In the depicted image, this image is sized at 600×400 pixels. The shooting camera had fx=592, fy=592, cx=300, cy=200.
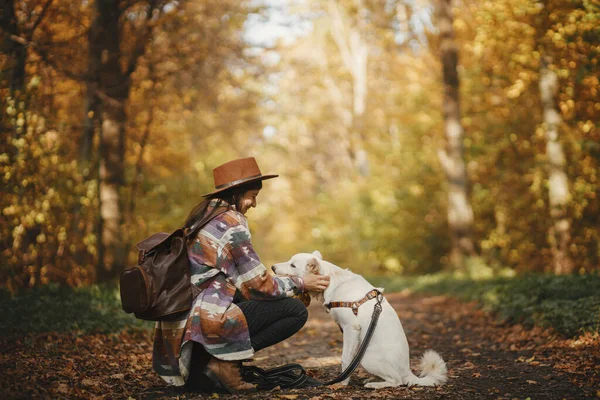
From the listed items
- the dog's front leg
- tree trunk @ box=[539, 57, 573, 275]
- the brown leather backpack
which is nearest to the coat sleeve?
the brown leather backpack

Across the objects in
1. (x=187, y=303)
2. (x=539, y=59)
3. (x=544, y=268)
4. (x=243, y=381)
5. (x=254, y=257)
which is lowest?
(x=544, y=268)

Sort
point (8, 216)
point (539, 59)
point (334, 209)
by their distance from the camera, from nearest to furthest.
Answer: point (8, 216) → point (539, 59) → point (334, 209)

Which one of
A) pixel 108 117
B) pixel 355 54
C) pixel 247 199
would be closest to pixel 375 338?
pixel 247 199

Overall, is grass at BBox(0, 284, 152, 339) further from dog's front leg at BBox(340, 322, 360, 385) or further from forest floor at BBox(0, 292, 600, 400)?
dog's front leg at BBox(340, 322, 360, 385)

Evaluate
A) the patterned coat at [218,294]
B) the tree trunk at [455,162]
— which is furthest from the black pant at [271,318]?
the tree trunk at [455,162]

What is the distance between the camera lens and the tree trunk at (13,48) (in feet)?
26.7

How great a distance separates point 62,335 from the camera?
22.3 ft

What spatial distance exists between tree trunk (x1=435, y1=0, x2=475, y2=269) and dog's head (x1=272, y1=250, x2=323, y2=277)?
37.4ft

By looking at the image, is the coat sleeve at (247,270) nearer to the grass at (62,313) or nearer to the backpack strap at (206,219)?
the backpack strap at (206,219)

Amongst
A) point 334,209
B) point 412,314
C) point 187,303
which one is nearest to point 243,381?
point 187,303

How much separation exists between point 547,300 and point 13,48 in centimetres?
817

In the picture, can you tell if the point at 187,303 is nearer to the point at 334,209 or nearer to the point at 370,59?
the point at 334,209

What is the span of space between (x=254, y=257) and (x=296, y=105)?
89.1 feet

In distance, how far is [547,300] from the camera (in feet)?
26.6
